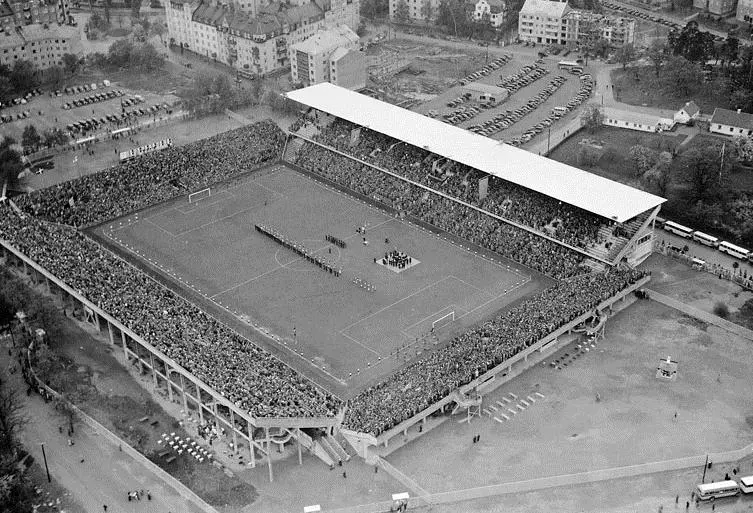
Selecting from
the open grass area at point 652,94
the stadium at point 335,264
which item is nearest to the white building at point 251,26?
the stadium at point 335,264

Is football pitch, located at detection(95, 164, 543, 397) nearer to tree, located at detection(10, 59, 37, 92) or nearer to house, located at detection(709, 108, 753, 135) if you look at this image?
house, located at detection(709, 108, 753, 135)

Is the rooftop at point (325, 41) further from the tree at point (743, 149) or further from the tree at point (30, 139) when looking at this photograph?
the tree at point (743, 149)

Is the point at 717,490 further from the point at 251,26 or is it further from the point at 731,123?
the point at 251,26

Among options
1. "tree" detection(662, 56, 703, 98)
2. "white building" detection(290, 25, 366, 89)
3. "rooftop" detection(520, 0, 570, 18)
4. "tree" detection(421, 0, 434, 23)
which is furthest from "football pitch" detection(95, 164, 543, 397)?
"tree" detection(421, 0, 434, 23)

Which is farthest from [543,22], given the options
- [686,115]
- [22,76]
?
[22,76]

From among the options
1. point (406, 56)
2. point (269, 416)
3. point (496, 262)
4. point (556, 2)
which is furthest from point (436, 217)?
point (556, 2)
